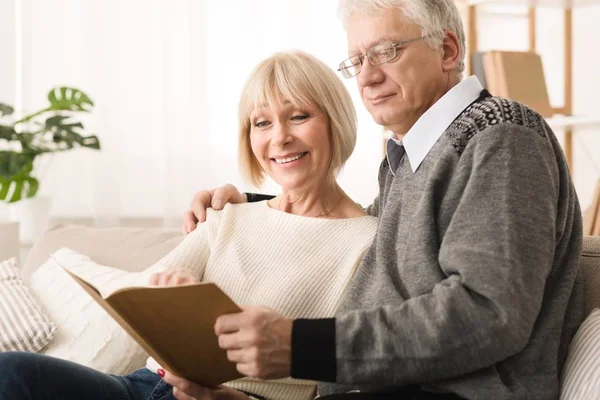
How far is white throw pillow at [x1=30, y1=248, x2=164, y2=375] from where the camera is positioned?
6.53 feet

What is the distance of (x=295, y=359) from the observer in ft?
3.58

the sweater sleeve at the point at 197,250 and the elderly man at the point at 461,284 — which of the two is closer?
the elderly man at the point at 461,284

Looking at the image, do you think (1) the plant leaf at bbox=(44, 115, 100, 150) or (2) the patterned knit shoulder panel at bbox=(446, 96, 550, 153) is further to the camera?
(1) the plant leaf at bbox=(44, 115, 100, 150)

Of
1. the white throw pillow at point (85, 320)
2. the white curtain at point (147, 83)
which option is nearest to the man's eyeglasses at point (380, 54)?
the white throw pillow at point (85, 320)

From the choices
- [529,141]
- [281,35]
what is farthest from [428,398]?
[281,35]

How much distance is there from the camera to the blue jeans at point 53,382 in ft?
4.38

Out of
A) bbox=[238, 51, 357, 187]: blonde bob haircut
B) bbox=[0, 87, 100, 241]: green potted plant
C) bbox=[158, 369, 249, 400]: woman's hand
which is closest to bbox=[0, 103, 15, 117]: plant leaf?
bbox=[0, 87, 100, 241]: green potted plant

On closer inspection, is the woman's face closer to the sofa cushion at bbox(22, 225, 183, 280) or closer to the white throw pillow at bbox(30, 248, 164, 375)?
the white throw pillow at bbox(30, 248, 164, 375)

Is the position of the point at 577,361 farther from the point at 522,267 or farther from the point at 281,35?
the point at 281,35

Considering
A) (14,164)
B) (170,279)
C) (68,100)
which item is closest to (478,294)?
(170,279)

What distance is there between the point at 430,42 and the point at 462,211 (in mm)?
392

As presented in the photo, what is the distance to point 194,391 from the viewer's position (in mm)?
1318

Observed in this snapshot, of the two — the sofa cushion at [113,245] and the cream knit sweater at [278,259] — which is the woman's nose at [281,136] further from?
the sofa cushion at [113,245]

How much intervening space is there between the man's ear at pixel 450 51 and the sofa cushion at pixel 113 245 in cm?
115
